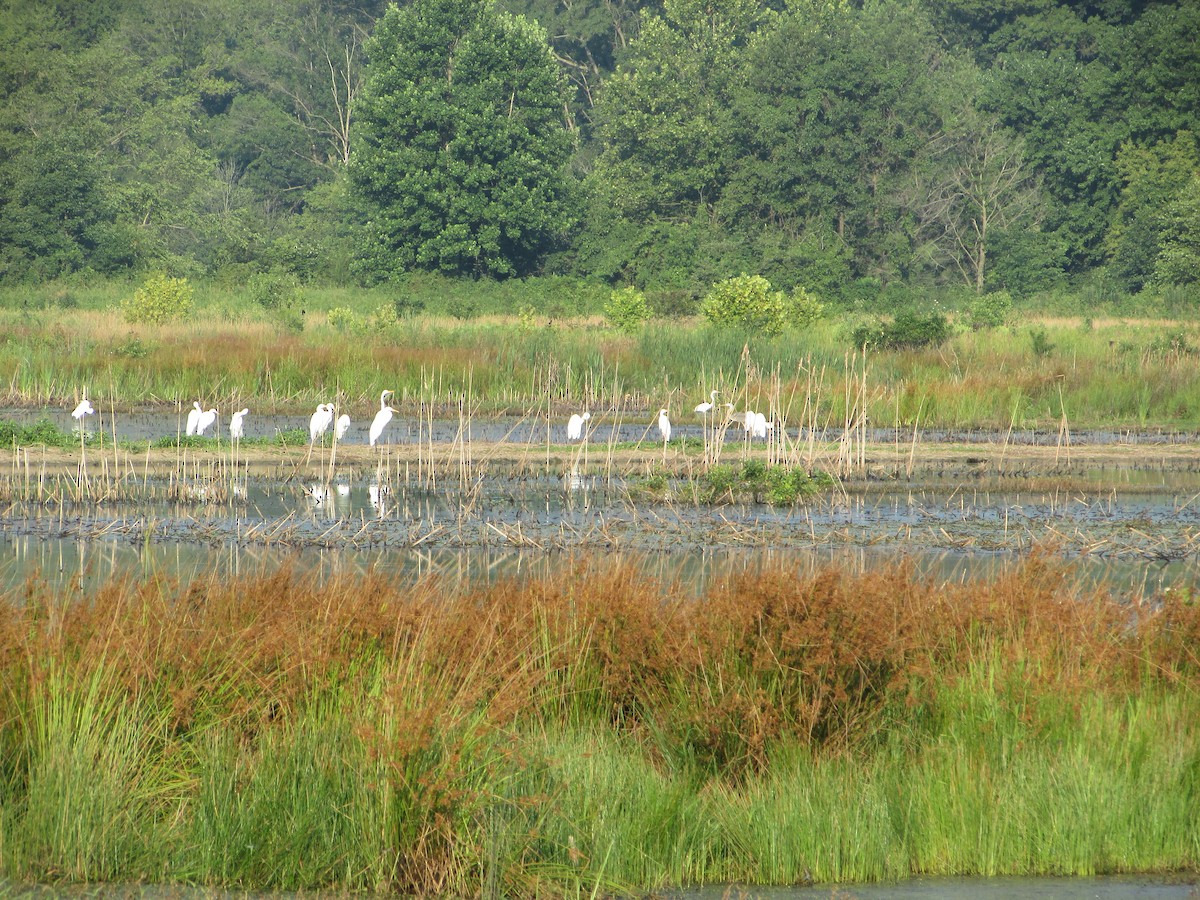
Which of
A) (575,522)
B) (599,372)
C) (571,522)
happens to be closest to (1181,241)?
(599,372)

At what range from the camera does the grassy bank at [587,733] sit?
16.7 feet

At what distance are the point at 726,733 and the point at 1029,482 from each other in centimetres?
1103

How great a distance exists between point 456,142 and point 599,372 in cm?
1795

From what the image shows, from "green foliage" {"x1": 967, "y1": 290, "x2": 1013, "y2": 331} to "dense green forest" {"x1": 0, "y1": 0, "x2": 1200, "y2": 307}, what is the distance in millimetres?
6048

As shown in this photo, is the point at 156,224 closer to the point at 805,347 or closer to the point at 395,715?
the point at 805,347

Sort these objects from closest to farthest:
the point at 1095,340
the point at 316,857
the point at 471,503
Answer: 1. the point at 316,857
2. the point at 471,503
3. the point at 1095,340

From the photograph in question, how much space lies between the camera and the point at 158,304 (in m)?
29.9

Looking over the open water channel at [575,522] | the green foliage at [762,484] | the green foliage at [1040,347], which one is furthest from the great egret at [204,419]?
the green foliage at [1040,347]

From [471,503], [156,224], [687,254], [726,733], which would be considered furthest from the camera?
[156,224]

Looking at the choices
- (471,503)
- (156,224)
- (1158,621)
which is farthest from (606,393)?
(156,224)

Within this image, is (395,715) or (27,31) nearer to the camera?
(395,715)

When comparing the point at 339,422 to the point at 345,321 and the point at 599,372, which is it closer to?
the point at 599,372

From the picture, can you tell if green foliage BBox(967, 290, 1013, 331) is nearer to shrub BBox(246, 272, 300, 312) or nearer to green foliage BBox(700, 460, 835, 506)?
shrub BBox(246, 272, 300, 312)

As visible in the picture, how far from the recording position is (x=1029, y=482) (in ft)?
53.2
